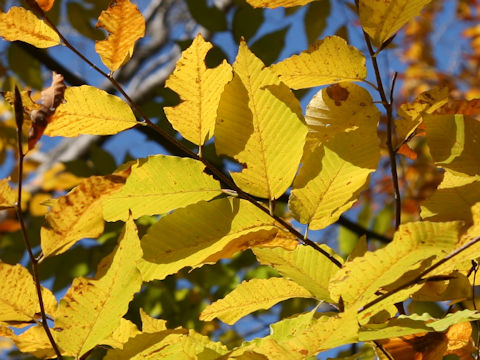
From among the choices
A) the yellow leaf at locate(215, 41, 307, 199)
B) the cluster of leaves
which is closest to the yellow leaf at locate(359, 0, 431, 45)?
the cluster of leaves

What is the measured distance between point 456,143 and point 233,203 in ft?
0.69

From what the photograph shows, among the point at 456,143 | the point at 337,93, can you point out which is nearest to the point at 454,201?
the point at 456,143

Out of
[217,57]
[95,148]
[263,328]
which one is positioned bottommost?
[263,328]

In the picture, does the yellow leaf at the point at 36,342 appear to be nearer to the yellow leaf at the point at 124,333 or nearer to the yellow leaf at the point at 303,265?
the yellow leaf at the point at 124,333

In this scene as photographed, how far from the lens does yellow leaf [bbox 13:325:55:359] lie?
0.53m

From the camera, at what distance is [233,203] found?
0.47 meters

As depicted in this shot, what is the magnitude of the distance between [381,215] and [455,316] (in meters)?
1.00

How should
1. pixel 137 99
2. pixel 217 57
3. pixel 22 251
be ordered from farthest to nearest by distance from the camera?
1. pixel 137 99
2. pixel 22 251
3. pixel 217 57

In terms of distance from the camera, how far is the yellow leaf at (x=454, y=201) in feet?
1.68

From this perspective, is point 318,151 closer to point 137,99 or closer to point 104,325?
point 104,325

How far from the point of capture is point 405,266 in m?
0.39

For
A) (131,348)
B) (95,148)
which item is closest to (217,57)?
(95,148)

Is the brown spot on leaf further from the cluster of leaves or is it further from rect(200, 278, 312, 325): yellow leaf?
rect(200, 278, 312, 325): yellow leaf

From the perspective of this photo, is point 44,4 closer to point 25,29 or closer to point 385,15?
point 25,29
